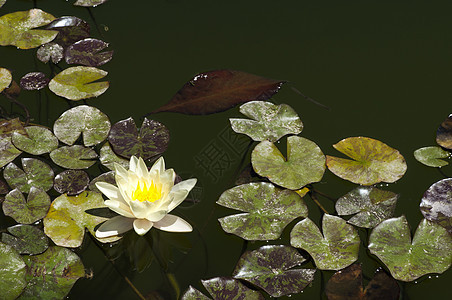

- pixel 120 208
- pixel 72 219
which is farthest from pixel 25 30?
pixel 120 208

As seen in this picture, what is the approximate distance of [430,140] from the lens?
2273 mm

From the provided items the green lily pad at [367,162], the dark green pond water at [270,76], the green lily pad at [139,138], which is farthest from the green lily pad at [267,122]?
the green lily pad at [139,138]

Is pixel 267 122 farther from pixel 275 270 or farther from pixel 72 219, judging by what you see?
pixel 72 219

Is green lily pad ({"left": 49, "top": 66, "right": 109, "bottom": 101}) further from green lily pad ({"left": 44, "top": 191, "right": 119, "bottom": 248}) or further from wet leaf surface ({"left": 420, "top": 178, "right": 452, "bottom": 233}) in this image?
wet leaf surface ({"left": 420, "top": 178, "right": 452, "bottom": 233})

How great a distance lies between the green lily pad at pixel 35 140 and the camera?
84.2 inches

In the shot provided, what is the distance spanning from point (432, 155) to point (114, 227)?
1.43 m

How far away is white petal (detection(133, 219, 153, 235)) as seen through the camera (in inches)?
70.5

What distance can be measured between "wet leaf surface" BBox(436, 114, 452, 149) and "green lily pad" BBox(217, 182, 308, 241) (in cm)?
77

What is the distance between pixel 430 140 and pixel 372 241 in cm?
73

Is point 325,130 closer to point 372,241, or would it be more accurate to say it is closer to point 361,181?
point 361,181

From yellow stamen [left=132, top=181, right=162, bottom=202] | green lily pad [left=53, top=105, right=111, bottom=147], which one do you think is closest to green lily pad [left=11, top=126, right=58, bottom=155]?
green lily pad [left=53, top=105, right=111, bottom=147]

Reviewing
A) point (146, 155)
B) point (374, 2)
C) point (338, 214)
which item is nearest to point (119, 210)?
point (146, 155)

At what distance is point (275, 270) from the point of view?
1.75 meters

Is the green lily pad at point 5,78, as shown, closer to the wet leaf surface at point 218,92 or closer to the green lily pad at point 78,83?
the green lily pad at point 78,83
